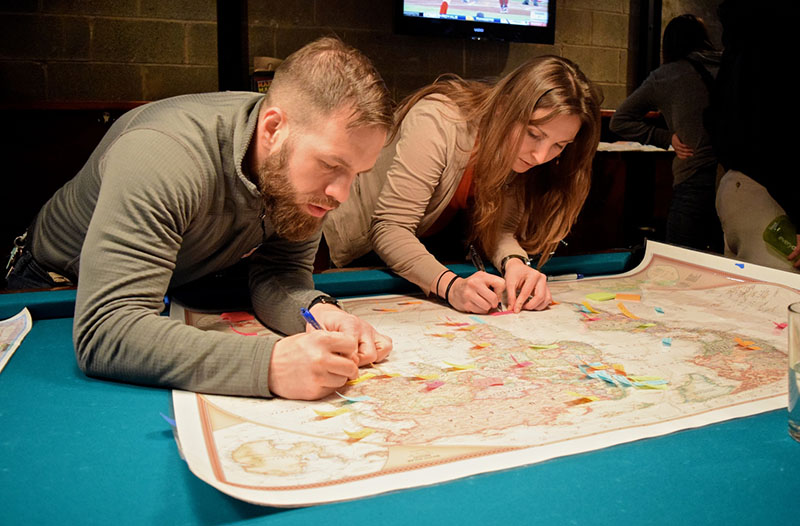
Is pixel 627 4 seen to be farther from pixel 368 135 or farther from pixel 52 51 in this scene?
pixel 368 135

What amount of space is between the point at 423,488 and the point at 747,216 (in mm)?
1831

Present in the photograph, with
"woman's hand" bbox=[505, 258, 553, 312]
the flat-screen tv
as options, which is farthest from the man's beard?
the flat-screen tv

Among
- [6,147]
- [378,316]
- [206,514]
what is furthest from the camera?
[6,147]

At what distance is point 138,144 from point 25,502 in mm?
629

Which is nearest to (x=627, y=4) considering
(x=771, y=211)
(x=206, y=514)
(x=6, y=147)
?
(x=771, y=211)

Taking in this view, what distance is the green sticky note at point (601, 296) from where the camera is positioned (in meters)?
1.65

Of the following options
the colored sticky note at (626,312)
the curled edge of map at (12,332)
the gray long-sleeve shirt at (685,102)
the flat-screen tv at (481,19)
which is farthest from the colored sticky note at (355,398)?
the flat-screen tv at (481,19)

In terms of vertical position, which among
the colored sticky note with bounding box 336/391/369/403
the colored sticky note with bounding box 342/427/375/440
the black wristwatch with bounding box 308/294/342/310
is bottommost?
the colored sticky note with bounding box 336/391/369/403

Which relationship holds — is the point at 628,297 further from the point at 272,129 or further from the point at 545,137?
the point at 272,129

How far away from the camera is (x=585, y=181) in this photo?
6.23 ft

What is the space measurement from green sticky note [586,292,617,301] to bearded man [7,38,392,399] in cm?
68

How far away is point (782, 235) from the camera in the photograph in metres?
2.07

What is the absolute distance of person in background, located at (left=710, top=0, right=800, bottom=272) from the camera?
2.04m

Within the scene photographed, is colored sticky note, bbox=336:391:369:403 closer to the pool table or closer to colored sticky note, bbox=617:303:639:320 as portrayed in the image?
the pool table
